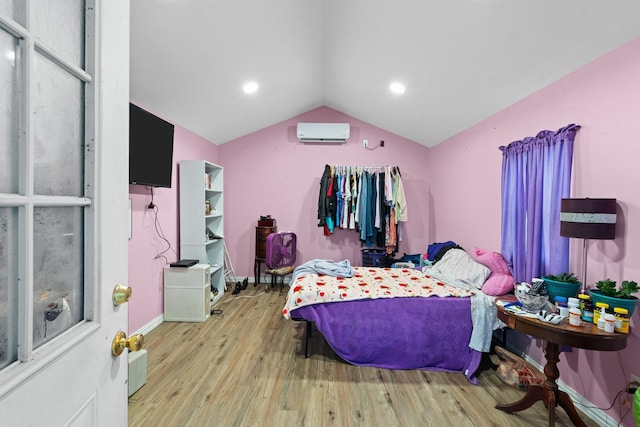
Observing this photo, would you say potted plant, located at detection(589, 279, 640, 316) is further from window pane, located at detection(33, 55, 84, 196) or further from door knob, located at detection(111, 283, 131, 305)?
window pane, located at detection(33, 55, 84, 196)

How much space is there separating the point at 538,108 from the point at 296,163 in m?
3.08

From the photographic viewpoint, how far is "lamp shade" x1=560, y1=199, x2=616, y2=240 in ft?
5.01

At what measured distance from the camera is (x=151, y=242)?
2.90m

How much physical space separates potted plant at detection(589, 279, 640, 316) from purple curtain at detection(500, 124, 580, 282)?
1.28 ft

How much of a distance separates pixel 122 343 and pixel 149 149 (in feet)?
7.76

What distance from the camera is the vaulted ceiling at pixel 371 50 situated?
5.73ft

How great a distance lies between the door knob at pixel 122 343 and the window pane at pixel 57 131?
368 mm

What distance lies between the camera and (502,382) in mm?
2076

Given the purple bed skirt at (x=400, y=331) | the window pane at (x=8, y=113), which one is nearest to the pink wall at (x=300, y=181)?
the purple bed skirt at (x=400, y=331)

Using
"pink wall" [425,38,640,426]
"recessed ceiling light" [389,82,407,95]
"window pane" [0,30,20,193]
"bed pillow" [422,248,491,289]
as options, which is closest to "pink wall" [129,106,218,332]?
"window pane" [0,30,20,193]

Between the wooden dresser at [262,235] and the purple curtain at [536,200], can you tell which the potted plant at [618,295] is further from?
the wooden dresser at [262,235]

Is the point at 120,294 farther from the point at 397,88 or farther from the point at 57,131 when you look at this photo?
the point at 397,88

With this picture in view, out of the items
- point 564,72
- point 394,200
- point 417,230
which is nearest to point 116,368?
point 564,72

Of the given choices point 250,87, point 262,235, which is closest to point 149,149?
point 250,87
